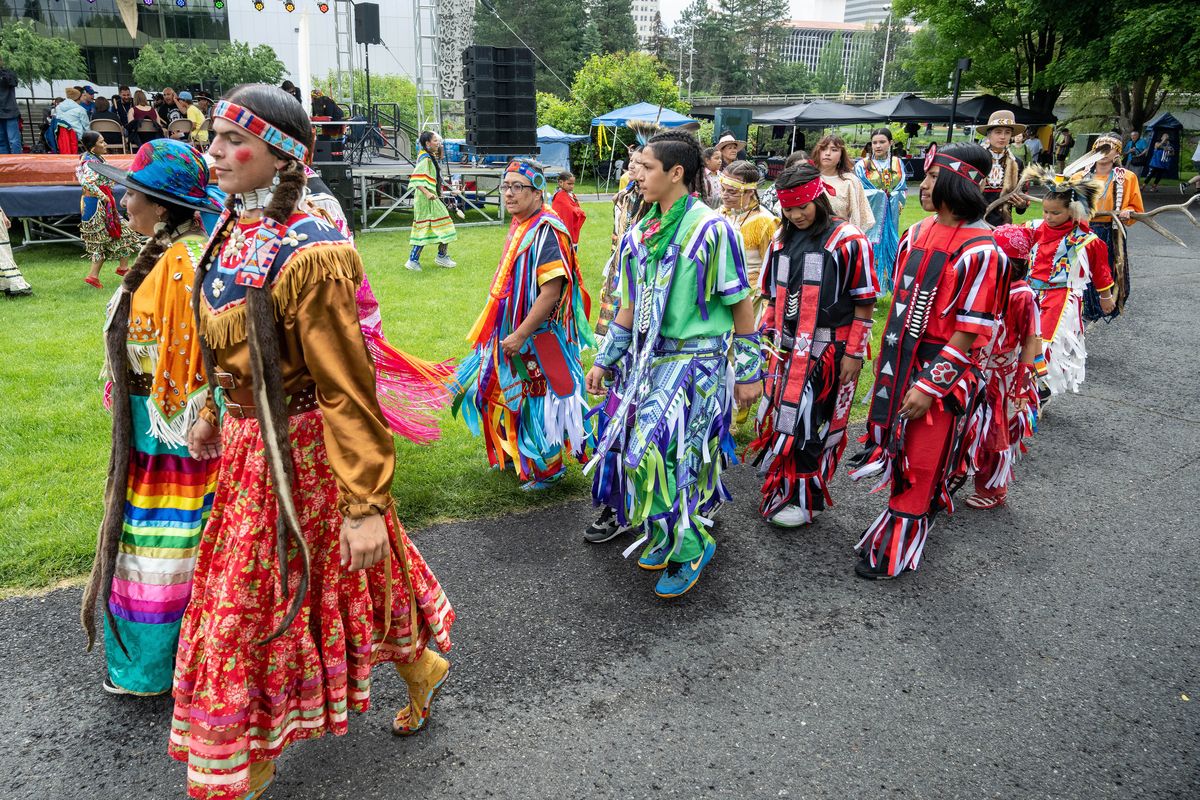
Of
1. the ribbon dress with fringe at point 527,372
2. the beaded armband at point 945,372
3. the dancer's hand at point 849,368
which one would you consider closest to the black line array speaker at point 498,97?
the ribbon dress with fringe at point 527,372

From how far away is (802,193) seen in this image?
3.89 metres

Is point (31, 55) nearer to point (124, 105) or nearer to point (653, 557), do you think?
point (124, 105)

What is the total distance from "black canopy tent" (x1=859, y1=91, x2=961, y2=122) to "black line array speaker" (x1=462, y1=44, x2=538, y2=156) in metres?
13.5

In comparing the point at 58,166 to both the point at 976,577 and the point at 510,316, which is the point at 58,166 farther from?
the point at 976,577

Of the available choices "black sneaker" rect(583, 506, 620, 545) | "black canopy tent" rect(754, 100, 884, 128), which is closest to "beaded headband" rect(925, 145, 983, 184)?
"black sneaker" rect(583, 506, 620, 545)

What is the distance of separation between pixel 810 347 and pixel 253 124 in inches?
110

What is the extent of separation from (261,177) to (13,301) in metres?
8.53

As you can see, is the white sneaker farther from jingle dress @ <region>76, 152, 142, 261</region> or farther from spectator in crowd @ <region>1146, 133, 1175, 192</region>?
spectator in crowd @ <region>1146, 133, 1175, 192</region>

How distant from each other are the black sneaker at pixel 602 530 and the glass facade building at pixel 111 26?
45089 mm

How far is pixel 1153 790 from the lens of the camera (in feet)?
8.48

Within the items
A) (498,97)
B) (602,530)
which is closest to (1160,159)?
(498,97)

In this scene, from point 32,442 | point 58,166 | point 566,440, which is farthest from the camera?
point 58,166

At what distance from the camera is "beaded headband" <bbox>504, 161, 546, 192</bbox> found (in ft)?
14.3

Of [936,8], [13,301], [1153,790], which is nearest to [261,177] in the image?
[1153,790]
